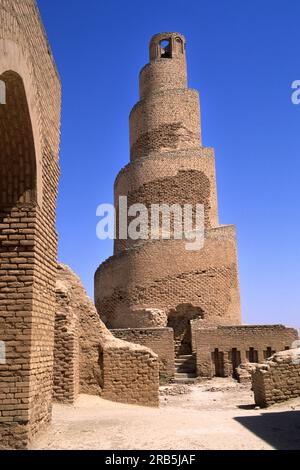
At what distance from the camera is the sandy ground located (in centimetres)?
529

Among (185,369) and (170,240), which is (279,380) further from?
(170,240)

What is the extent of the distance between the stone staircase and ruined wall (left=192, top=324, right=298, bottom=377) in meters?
0.54

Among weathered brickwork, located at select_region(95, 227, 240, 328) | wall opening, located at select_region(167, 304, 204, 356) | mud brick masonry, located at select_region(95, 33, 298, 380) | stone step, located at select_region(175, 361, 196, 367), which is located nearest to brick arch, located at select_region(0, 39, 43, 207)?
mud brick masonry, located at select_region(95, 33, 298, 380)

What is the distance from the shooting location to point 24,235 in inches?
216

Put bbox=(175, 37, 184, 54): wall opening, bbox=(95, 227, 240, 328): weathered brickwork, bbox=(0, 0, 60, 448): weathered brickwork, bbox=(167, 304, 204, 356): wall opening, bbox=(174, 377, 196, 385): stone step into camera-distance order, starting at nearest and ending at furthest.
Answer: bbox=(0, 0, 60, 448): weathered brickwork < bbox=(174, 377, 196, 385): stone step < bbox=(167, 304, 204, 356): wall opening < bbox=(95, 227, 240, 328): weathered brickwork < bbox=(175, 37, 184, 54): wall opening

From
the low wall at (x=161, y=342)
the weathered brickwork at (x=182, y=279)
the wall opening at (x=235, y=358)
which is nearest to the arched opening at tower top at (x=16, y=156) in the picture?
the low wall at (x=161, y=342)

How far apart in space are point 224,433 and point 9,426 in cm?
288

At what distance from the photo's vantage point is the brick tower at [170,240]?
20281 millimetres

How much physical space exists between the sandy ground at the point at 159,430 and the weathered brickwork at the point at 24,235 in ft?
1.77

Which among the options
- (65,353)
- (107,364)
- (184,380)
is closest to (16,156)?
(65,353)

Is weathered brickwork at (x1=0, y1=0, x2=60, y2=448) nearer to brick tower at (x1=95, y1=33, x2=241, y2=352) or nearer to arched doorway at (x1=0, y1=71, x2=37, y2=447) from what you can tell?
arched doorway at (x1=0, y1=71, x2=37, y2=447)

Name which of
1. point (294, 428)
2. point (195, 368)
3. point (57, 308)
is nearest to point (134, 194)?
point (195, 368)

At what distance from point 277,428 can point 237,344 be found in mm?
10330
